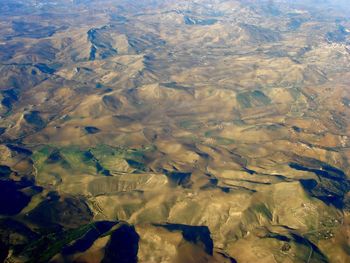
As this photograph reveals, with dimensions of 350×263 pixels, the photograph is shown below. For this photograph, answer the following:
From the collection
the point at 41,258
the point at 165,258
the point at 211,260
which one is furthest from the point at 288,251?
the point at 41,258

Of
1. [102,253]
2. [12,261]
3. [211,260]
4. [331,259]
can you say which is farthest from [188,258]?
[12,261]

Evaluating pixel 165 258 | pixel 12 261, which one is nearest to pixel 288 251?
pixel 165 258

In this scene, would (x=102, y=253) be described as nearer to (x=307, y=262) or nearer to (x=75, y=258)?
(x=75, y=258)

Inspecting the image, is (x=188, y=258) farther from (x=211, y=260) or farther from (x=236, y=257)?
(x=236, y=257)

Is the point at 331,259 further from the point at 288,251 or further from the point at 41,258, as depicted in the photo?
the point at 41,258

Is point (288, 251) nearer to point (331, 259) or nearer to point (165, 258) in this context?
point (331, 259)
